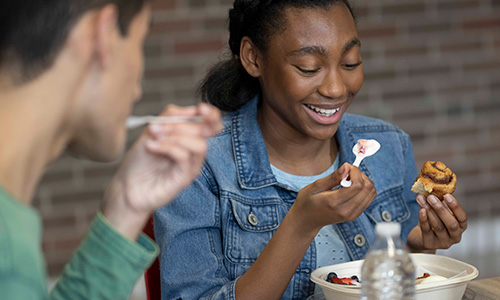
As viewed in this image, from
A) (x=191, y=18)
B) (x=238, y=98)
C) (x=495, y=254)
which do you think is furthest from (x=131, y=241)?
(x=495, y=254)

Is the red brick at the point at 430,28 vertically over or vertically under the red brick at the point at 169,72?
over

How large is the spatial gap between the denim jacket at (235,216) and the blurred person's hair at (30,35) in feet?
2.56

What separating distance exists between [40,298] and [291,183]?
40.1 inches

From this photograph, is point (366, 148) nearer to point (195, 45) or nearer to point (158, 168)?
point (158, 168)

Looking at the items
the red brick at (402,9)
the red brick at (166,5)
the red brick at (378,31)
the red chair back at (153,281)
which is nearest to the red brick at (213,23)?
the red brick at (166,5)

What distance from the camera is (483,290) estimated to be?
1437 millimetres

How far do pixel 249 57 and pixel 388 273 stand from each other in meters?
0.87

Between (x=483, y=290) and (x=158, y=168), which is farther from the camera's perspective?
(x=483, y=290)

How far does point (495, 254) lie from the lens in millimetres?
3387

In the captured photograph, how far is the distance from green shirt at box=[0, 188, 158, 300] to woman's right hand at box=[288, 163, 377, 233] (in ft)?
1.38

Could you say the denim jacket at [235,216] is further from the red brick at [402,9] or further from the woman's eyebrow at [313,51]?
the red brick at [402,9]

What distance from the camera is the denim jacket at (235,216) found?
1.51 meters

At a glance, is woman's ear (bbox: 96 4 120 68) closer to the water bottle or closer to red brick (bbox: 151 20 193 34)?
the water bottle

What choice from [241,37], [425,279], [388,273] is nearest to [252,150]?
[241,37]
